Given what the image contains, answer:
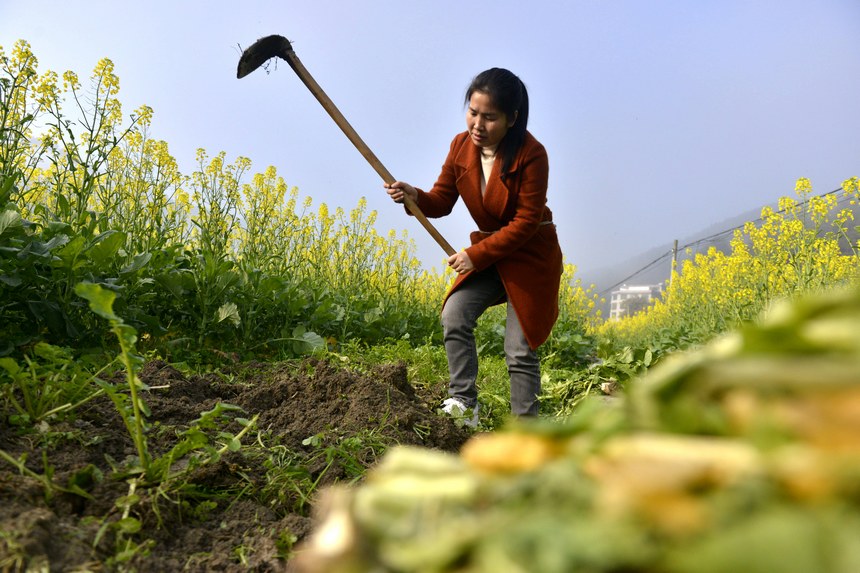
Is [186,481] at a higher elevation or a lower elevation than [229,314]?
lower

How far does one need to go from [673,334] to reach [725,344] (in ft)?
29.2

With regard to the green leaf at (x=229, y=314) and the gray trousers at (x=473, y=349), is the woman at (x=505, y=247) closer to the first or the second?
the gray trousers at (x=473, y=349)

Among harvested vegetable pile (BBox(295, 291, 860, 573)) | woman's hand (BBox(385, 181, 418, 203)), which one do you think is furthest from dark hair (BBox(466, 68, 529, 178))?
harvested vegetable pile (BBox(295, 291, 860, 573))

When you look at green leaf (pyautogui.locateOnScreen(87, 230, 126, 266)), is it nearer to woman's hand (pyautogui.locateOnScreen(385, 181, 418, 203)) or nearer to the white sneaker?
woman's hand (pyautogui.locateOnScreen(385, 181, 418, 203))

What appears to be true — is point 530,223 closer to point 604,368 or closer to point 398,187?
point 398,187

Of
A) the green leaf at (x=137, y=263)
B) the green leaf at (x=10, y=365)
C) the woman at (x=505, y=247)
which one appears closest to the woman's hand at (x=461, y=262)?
the woman at (x=505, y=247)

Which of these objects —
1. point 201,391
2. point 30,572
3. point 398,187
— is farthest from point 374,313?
point 30,572

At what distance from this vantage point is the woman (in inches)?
143

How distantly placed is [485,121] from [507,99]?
171mm

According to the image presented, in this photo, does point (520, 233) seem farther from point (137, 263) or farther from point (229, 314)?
point (137, 263)

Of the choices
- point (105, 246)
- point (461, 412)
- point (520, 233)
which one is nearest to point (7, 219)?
point (105, 246)

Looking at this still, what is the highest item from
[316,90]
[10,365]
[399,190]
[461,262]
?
[316,90]

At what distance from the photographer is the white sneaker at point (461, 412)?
3507 millimetres

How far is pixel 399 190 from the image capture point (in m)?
4.18
